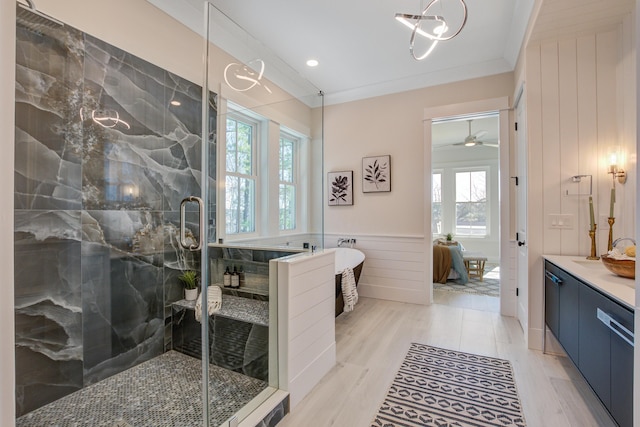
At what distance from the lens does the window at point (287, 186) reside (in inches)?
105

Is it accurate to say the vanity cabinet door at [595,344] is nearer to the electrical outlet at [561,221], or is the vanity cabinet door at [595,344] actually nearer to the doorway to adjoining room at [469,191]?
the electrical outlet at [561,221]

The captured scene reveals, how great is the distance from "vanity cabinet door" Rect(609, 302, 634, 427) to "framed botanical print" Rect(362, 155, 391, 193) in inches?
117

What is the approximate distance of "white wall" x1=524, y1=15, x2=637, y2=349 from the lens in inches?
92.2

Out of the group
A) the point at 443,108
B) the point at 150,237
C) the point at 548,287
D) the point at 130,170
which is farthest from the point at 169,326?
the point at 443,108

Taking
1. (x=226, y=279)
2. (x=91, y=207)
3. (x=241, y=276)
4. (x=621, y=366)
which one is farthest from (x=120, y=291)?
(x=621, y=366)

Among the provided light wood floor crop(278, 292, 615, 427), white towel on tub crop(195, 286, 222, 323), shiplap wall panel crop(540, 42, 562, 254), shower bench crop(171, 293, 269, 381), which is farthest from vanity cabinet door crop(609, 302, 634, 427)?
white towel on tub crop(195, 286, 222, 323)

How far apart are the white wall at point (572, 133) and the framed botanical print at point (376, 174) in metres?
1.82

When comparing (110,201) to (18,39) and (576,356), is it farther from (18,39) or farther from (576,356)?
(576,356)

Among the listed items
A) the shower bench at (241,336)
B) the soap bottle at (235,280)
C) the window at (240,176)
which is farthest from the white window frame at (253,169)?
the shower bench at (241,336)

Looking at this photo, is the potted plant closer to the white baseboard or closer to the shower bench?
the shower bench

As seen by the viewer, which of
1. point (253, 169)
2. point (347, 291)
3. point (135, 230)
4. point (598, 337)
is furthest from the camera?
point (347, 291)

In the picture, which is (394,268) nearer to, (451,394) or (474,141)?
(451,394)

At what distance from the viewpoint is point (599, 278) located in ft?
5.81

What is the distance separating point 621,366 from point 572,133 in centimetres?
192
